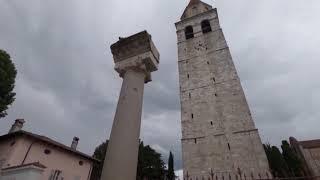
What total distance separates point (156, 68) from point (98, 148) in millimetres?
24191

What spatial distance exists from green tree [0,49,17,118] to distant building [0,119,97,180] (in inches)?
73.1

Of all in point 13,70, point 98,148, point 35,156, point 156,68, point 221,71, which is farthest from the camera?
point 98,148

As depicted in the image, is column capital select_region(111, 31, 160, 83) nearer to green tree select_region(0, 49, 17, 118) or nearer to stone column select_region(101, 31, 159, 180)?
stone column select_region(101, 31, 159, 180)

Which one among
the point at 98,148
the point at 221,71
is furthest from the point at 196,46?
the point at 98,148

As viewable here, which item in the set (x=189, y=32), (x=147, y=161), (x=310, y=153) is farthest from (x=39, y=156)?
(x=310, y=153)

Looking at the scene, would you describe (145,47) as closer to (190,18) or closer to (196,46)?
(196,46)

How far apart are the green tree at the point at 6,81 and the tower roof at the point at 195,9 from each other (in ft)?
70.8

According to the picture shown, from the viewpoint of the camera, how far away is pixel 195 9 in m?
28.1

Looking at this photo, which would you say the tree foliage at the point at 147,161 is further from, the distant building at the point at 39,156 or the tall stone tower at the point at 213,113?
the distant building at the point at 39,156

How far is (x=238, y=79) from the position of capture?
744 inches

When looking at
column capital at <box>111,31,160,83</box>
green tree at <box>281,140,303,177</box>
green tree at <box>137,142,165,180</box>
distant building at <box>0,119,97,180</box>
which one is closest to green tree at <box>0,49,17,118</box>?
distant building at <box>0,119,97,180</box>

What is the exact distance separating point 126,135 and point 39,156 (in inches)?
453

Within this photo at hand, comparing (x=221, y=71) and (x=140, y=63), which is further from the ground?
(x=221, y=71)

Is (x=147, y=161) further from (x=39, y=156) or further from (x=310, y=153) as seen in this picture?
(x=310, y=153)
